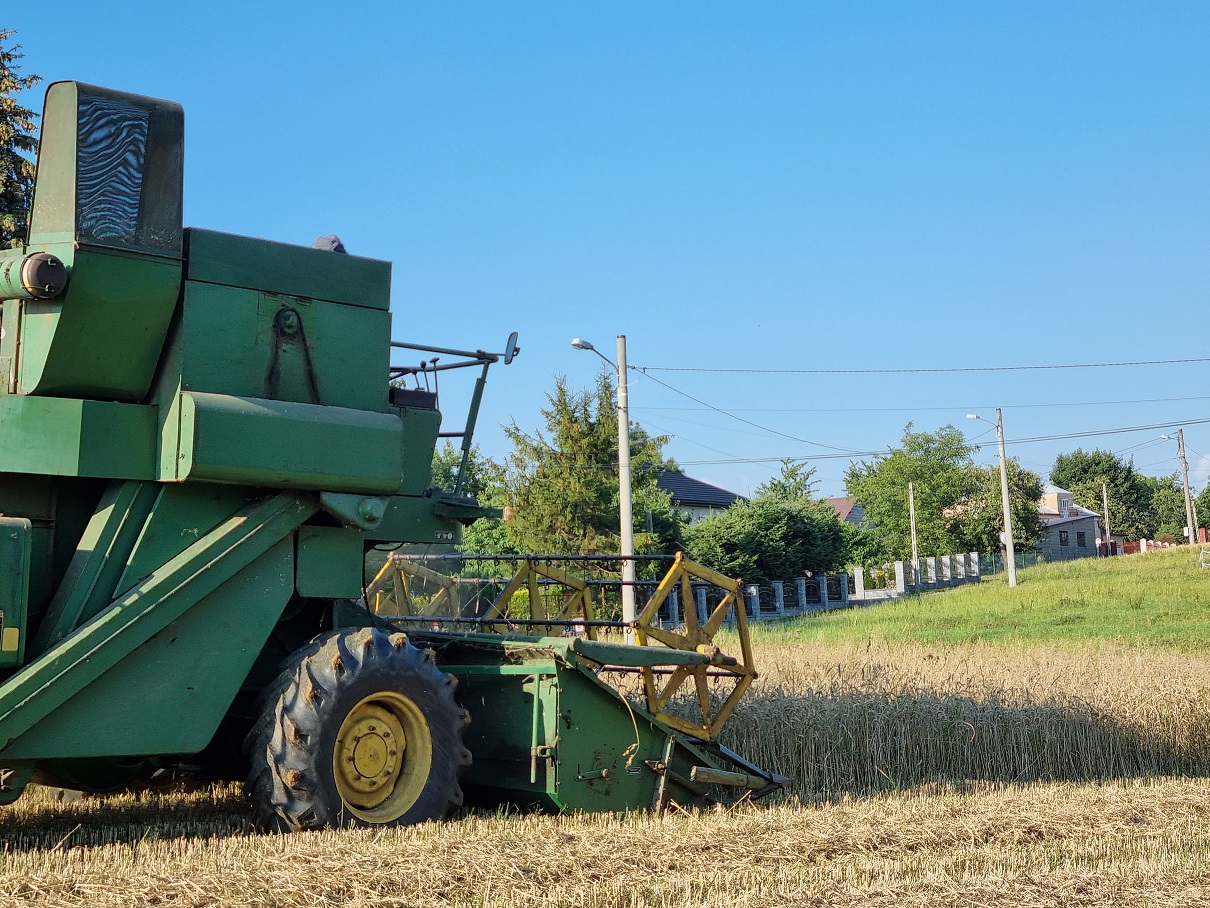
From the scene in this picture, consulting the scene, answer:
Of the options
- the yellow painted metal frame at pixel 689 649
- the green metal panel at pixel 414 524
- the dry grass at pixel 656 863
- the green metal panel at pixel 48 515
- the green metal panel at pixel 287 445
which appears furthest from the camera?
the yellow painted metal frame at pixel 689 649

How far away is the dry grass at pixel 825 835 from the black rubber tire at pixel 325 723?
212 millimetres

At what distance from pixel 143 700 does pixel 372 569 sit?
471cm

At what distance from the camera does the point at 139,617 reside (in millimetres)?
6668

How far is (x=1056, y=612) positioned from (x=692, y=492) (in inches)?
1275

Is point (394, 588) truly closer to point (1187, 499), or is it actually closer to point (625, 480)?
point (625, 480)

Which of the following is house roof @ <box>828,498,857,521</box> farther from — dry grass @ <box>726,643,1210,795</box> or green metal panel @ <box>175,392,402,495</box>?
green metal panel @ <box>175,392,402,495</box>

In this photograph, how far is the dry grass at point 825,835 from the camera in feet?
19.5

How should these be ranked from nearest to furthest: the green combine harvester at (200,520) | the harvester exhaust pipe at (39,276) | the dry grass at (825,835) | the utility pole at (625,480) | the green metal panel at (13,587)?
the dry grass at (825,835) → the green metal panel at (13,587) → the harvester exhaust pipe at (39,276) → the green combine harvester at (200,520) → the utility pole at (625,480)

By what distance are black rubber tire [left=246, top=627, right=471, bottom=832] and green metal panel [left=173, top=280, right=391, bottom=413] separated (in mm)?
1494

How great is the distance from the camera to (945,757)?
11.5 metres

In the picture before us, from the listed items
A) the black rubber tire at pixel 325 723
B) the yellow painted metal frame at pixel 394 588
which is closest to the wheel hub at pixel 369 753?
the black rubber tire at pixel 325 723

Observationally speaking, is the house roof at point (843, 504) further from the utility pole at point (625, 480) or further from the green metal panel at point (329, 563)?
the green metal panel at point (329, 563)

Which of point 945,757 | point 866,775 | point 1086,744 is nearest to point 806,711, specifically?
point 866,775

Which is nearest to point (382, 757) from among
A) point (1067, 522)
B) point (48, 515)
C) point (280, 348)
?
point (48, 515)
